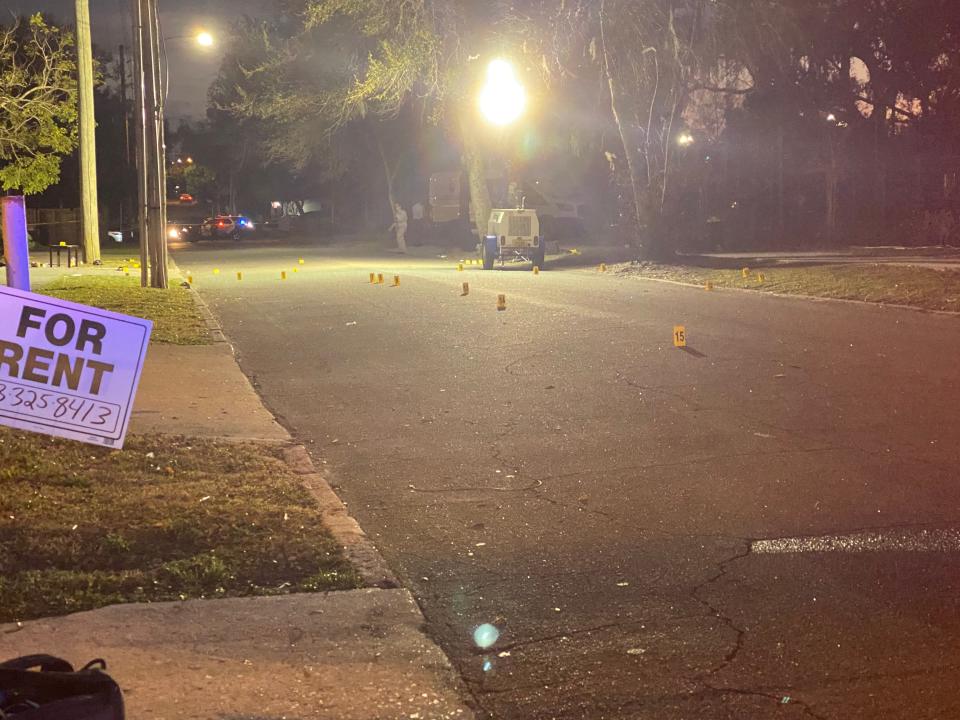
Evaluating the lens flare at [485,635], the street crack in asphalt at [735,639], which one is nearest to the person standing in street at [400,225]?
the street crack in asphalt at [735,639]

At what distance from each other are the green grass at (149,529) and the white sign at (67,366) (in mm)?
623

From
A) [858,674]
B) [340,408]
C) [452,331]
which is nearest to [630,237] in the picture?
[452,331]

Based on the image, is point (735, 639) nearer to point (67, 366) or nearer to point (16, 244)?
point (67, 366)

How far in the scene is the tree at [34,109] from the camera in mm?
28942

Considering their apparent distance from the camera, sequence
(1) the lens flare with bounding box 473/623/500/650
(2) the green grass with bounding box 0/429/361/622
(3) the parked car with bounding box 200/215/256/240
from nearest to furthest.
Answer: (1) the lens flare with bounding box 473/623/500/650, (2) the green grass with bounding box 0/429/361/622, (3) the parked car with bounding box 200/215/256/240

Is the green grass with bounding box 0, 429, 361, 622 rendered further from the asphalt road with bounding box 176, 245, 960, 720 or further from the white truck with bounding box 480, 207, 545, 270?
the white truck with bounding box 480, 207, 545, 270

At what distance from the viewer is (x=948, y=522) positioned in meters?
6.88

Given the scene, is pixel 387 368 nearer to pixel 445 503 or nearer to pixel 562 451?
pixel 562 451

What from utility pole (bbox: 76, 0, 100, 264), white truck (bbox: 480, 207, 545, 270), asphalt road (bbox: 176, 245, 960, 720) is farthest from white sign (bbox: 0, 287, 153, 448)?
utility pole (bbox: 76, 0, 100, 264)

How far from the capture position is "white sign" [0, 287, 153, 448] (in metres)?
5.84

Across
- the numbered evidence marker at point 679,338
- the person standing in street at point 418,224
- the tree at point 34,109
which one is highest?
the tree at point 34,109

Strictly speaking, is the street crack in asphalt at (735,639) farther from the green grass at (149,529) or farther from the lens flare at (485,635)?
the green grass at (149,529)

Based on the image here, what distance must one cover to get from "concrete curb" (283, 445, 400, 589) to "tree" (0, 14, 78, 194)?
23.3m

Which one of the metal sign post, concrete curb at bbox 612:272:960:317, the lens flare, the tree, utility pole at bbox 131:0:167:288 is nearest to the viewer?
the lens flare
